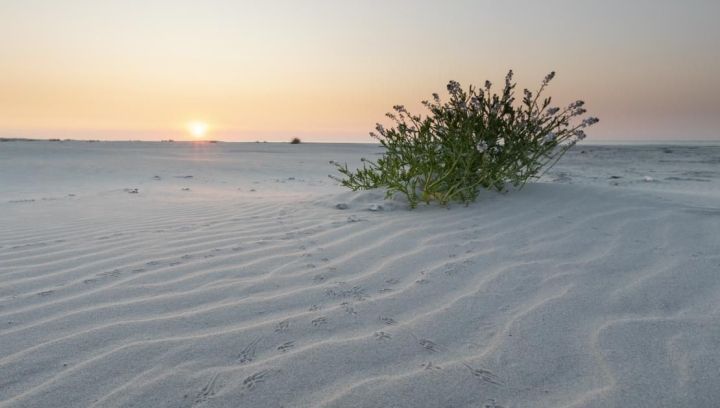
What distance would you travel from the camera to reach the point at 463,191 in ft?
13.4

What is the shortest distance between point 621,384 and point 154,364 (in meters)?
1.50

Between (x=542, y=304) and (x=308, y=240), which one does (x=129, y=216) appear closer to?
(x=308, y=240)

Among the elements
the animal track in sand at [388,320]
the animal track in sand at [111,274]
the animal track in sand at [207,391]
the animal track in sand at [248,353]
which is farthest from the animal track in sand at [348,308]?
the animal track in sand at [111,274]

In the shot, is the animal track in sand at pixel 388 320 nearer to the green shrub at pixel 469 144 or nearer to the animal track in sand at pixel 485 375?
the animal track in sand at pixel 485 375

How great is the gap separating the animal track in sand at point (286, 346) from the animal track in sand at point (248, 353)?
94mm

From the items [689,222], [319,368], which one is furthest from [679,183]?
[319,368]

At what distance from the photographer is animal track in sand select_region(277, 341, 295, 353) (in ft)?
5.34

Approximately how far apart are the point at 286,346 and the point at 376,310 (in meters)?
0.46

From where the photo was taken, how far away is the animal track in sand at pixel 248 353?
Answer: 1560mm

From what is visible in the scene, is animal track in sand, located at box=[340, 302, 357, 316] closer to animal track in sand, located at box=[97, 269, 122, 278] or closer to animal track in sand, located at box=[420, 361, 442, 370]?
animal track in sand, located at box=[420, 361, 442, 370]

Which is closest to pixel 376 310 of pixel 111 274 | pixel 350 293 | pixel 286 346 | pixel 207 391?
pixel 350 293

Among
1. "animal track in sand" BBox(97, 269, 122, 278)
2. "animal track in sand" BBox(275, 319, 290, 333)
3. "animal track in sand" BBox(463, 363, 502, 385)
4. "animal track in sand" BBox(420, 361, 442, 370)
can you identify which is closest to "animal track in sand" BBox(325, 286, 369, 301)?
"animal track in sand" BBox(275, 319, 290, 333)

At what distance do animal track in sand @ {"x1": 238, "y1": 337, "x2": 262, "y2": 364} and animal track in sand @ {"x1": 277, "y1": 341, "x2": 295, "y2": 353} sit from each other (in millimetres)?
94

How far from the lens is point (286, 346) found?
1.65m
